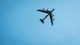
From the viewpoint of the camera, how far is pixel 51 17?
75.9 metres

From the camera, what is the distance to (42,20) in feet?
265

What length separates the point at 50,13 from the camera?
73.9 m

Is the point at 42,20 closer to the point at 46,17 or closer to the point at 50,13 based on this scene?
the point at 46,17

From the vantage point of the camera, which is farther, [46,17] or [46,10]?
[46,17]

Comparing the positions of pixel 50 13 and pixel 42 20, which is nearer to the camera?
pixel 50 13

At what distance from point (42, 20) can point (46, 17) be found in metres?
3.15

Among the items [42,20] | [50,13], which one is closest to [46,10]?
[50,13]

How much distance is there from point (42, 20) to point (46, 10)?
34.3 ft

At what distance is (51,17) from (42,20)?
6422 mm

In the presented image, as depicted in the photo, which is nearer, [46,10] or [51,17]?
[46,10]

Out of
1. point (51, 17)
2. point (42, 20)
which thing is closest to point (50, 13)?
point (51, 17)

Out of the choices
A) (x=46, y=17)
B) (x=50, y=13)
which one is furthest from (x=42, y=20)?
(x=50, y=13)

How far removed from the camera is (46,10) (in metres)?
71.2

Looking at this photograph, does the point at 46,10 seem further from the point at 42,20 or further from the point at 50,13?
the point at 42,20
